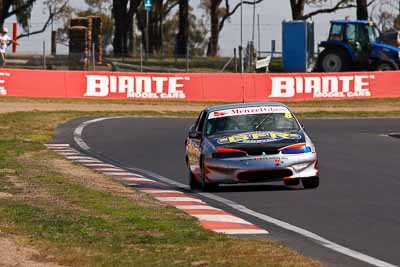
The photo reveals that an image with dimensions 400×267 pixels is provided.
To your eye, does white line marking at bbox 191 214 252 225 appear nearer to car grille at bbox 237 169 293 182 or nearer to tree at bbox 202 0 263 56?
car grille at bbox 237 169 293 182

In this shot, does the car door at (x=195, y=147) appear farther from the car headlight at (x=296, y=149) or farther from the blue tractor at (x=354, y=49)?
the blue tractor at (x=354, y=49)

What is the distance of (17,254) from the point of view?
10.8 m

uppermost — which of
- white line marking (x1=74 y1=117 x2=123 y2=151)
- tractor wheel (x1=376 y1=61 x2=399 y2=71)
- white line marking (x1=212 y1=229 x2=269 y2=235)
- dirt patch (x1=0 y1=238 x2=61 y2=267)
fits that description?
tractor wheel (x1=376 y1=61 x2=399 y2=71)

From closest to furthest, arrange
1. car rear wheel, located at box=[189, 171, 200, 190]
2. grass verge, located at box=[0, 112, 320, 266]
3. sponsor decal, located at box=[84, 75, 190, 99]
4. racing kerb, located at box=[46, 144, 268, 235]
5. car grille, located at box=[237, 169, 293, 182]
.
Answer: grass verge, located at box=[0, 112, 320, 266], racing kerb, located at box=[46, 144, 268, 235], car grille, located at box=[237, 169, 293, 182], car rear wheel, located at box=[189, 171, 200, 190], sponsor decal, located at box=[84, 75, 190, 99]

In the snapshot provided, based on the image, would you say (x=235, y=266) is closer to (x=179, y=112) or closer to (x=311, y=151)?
(x=311, y=151)

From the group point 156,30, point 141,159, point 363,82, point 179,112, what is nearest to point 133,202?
point 141,159

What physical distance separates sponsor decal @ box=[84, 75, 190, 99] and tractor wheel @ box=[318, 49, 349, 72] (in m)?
8.12

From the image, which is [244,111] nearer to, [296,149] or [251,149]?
[251,149]

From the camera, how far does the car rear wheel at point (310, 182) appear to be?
58.6 ft

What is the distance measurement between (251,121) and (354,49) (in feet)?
117

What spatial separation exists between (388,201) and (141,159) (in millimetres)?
9479

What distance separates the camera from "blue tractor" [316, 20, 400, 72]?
52.9 metres

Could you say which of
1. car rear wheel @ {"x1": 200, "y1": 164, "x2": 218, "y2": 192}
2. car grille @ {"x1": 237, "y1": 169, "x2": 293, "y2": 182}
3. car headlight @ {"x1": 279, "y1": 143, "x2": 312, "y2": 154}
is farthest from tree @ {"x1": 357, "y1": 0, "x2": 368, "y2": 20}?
car grille @ {"x1": 237, "y1": 169, "x2": 293, "y2": 182}

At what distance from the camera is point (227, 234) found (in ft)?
41.5
